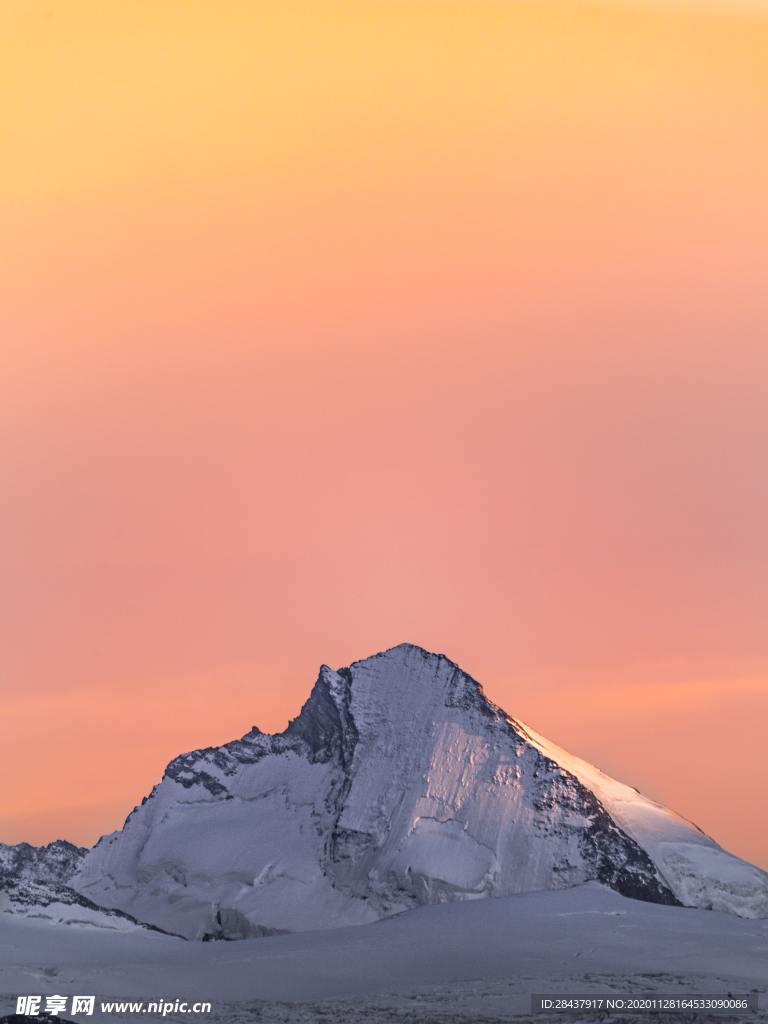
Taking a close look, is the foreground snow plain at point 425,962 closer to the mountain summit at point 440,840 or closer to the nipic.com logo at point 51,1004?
the nipic.com logo at point 51,1004

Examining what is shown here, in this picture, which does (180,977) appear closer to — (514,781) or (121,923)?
(121,923)

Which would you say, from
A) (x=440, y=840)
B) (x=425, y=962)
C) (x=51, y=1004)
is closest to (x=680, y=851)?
(x=440, y=840)

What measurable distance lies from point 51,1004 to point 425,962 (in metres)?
30.6

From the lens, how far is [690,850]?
18712 cm

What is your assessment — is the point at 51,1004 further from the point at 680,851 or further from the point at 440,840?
the point at 680,851

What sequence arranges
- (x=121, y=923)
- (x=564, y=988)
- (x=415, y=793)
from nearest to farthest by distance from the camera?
(x=564, y=988) < (x=121, y=923) < (x=415, y=793)

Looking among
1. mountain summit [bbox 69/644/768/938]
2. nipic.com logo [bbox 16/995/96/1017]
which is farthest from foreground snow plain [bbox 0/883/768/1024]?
A: mountain summit [bbox 69/644/768/938]

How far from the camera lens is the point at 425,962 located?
392ft

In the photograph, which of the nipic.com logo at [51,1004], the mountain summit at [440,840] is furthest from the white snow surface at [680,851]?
the nipic.com logo at [51,1004]

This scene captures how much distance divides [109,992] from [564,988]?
24.9 meters

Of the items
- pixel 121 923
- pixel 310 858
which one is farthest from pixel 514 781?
pixel 121 923

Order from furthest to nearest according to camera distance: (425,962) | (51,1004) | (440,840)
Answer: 1. (440,840)
2. (425,962)
3. (51,1004)

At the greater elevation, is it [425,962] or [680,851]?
[680,851]

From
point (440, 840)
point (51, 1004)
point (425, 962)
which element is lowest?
point (51, 1004)
